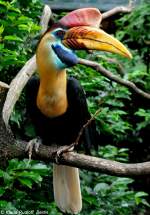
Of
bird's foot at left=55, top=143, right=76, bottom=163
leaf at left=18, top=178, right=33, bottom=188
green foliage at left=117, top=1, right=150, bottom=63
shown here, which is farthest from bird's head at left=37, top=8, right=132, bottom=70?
green foliage at left=117, top=1, right=150, bottom=63

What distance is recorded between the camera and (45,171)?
251cm

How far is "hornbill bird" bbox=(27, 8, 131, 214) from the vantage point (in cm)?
233

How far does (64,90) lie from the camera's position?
2441 mm

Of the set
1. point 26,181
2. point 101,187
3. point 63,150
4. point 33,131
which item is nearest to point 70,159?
point 63,150

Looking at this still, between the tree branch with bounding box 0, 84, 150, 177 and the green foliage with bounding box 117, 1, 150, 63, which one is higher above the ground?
the tree branch with bounding box 0, 84, 150, 177

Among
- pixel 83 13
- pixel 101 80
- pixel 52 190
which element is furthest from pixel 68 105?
pixel 101 80

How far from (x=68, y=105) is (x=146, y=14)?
2602mm

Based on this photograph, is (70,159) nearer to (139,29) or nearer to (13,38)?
(13,38)

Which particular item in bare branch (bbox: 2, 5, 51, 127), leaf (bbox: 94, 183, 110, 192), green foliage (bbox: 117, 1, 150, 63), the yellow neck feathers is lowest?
leaf (bbox: 94, 183, 110, 192)

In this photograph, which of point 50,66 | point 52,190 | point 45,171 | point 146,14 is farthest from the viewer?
point 146,14

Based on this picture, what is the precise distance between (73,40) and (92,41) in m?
0.09

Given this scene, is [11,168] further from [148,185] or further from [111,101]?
[148,185]

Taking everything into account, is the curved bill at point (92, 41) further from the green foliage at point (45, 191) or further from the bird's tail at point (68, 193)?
the bird's tail at point (68, 193)

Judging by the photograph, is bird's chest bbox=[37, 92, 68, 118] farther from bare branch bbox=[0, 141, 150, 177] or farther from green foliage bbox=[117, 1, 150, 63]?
green foliage bbox=[117, 1, 150, 63]
